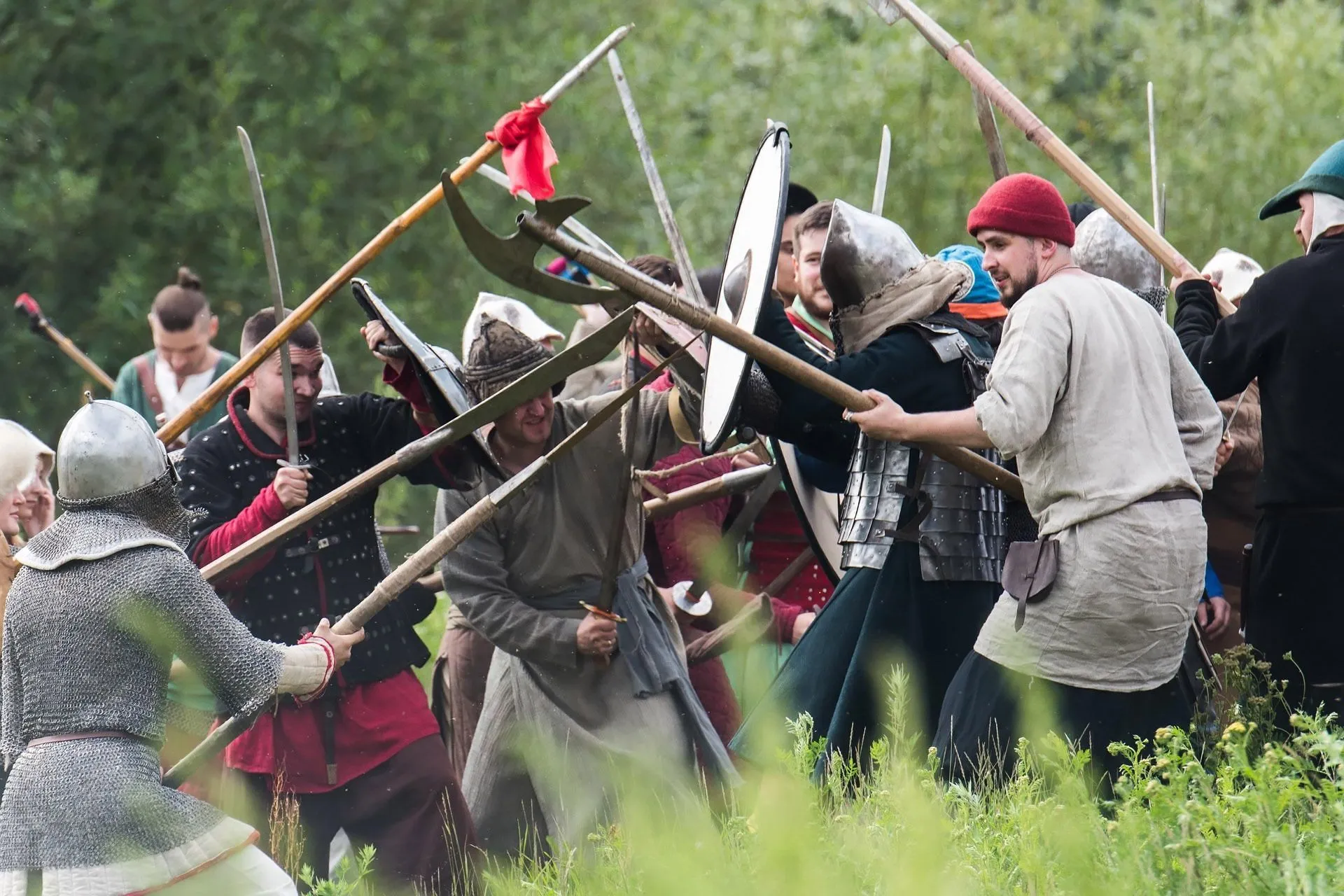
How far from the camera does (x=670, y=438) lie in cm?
556

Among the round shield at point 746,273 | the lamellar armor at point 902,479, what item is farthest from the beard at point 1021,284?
the round shield at point 746,273

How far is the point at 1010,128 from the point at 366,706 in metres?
12.8

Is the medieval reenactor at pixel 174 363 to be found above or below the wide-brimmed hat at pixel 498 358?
below

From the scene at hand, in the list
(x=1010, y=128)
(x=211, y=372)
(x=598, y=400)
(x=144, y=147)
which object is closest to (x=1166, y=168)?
(x=1010, y=128)

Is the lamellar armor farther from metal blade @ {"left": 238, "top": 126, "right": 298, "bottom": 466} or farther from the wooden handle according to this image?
metal blade @ {"left": 238, "top": 126, "right": 298, "bottom": 466}

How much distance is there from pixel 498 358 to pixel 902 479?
1252 mm

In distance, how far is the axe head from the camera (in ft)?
14.1

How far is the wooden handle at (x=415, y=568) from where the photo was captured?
4.72 metres

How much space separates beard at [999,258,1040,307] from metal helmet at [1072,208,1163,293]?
3.67ft

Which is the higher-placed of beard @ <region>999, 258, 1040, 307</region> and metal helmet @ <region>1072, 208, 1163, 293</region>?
beard @ <region>999, 258, 1040, 307</region>

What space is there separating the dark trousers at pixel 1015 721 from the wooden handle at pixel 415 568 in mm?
1231

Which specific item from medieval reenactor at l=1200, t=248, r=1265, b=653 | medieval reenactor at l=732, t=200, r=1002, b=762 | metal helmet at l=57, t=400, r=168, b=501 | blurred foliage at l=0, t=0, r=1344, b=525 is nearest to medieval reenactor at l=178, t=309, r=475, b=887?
medieval reenactor at l=732, t=200, r=1002, b=762

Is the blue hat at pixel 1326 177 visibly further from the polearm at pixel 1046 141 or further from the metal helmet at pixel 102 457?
the metal helmet at pixel 102 457

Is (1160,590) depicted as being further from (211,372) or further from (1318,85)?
(1318,85)
